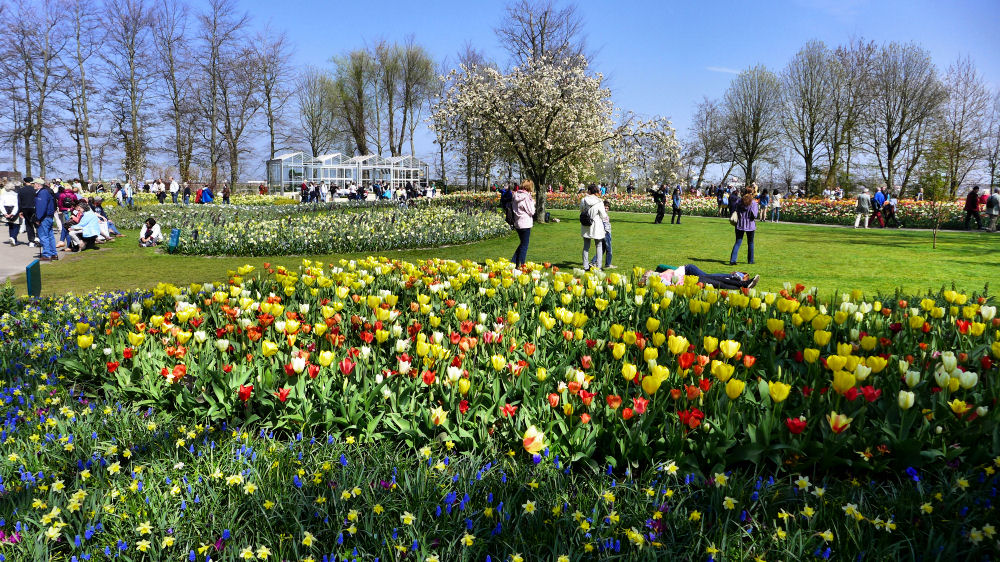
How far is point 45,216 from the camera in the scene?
12.0 metres

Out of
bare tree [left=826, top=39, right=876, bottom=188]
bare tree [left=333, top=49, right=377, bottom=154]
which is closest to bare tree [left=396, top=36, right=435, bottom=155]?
bare tree [left=333, top=49, right=377, bottom=154]

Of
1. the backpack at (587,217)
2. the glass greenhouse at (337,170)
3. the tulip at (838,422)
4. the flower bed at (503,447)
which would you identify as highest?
the glass greenhouse at (337,170)

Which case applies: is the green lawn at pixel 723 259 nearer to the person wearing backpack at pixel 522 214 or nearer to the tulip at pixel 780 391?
the person wearing backpack at pixel 522 214

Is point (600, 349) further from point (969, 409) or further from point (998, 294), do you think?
point (998, 294)

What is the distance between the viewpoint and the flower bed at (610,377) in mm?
2617

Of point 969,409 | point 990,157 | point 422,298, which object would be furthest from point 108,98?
point 990,157

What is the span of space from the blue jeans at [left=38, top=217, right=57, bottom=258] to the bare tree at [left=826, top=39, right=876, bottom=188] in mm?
41157

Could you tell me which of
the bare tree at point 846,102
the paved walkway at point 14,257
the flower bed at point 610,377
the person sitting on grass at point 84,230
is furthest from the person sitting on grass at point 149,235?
the bare tree at point 846,102

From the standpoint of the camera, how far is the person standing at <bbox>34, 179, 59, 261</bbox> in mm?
11648

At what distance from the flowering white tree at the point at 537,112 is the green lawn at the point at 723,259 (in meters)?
6.07

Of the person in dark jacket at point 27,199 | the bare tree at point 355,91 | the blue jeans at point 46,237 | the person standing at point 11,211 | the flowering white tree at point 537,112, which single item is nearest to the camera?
the blue jeans at point 46,237

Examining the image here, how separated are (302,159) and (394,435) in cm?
4325

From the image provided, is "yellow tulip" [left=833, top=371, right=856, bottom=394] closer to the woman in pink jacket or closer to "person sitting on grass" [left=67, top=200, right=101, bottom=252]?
the woman in pink jacket

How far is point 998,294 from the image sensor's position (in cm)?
796
